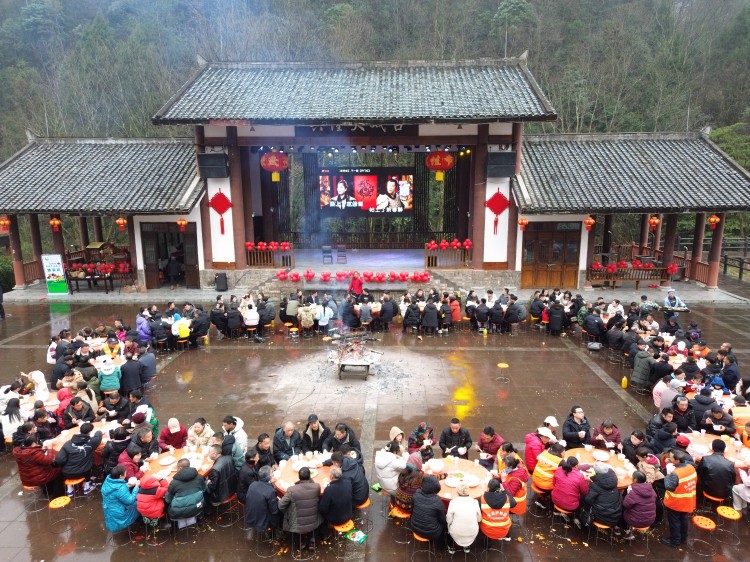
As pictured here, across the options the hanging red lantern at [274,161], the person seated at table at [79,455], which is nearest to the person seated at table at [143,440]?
the person seated at table at [79,455]

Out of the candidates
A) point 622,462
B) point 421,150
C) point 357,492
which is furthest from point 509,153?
point 357,492

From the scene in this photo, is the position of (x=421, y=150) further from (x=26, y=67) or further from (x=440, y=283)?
(x=26, y=67)

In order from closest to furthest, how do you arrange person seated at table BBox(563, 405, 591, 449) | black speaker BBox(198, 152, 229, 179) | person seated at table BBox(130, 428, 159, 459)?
person seated at table BBox(130, 428, 159, 459) → person seated at table BBox(563, 405, 591, 449) → black speaker BBox(198, 152, 229, 179)

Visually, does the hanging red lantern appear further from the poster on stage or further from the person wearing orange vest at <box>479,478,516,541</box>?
the person wearing orange vest at <box>479,478,516,541</box>

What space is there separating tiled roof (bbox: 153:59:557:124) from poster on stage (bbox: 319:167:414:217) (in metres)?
3.69

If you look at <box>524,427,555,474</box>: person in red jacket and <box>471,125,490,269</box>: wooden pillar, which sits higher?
<box>471,125,490,269</box>: wooden pillar

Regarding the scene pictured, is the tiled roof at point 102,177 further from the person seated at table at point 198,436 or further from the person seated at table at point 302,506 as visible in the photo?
the person seated at table at point 302,506

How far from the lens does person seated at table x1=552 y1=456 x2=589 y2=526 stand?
7230 millimetres

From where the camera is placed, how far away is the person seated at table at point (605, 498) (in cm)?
706

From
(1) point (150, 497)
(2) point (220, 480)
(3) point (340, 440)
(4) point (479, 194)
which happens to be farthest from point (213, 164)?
(1) point (150, 497)

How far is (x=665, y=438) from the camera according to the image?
820cm

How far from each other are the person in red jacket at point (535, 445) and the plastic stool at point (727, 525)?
2.49 m

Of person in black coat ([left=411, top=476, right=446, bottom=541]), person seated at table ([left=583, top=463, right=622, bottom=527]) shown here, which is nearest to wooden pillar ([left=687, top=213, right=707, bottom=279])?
person seated at table ([left=583, top=463, right=622, bottom=527])

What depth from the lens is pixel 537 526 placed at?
303 inches
